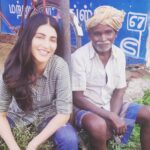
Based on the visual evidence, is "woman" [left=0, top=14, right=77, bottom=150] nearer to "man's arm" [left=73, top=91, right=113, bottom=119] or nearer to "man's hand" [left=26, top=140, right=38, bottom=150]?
"man's hand" [left=26, top=140, right=38, bottom=150]

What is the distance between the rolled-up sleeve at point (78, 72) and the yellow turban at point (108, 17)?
28cm

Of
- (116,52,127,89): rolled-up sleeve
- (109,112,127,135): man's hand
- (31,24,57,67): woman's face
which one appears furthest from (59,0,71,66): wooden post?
(109,112,127,135): man's hand

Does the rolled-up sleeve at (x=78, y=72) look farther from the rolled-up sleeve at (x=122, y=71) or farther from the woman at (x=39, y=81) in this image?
the rolled-up sleeve at (x=122, y=71)

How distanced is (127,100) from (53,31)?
982 mm

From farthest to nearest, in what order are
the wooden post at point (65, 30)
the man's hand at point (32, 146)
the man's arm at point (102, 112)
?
1. the man's arm at point (102, 112)
2. the wooden post at point (65, 30)
3. the man's hand at point (32, 146)

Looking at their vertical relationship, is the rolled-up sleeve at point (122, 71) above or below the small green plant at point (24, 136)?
above

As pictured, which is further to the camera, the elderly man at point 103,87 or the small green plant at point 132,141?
the small green plant at point 132,141

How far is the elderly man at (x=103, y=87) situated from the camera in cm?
319

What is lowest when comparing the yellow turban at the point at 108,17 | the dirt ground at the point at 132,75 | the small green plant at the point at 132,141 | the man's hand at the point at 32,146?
the small green plant at the point at 132,141

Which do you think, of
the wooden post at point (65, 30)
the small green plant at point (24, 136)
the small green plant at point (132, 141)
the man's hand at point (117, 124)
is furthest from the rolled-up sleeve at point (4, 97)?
the man's hand at point (117, 124)

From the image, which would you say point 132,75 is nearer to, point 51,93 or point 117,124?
point 117,124

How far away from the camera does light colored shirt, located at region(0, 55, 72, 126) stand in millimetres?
3152

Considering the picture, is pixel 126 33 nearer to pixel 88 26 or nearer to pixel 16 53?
pixel 88 26

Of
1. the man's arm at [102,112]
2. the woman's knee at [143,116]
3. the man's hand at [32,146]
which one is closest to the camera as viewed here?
the man's hand at [32,146]
